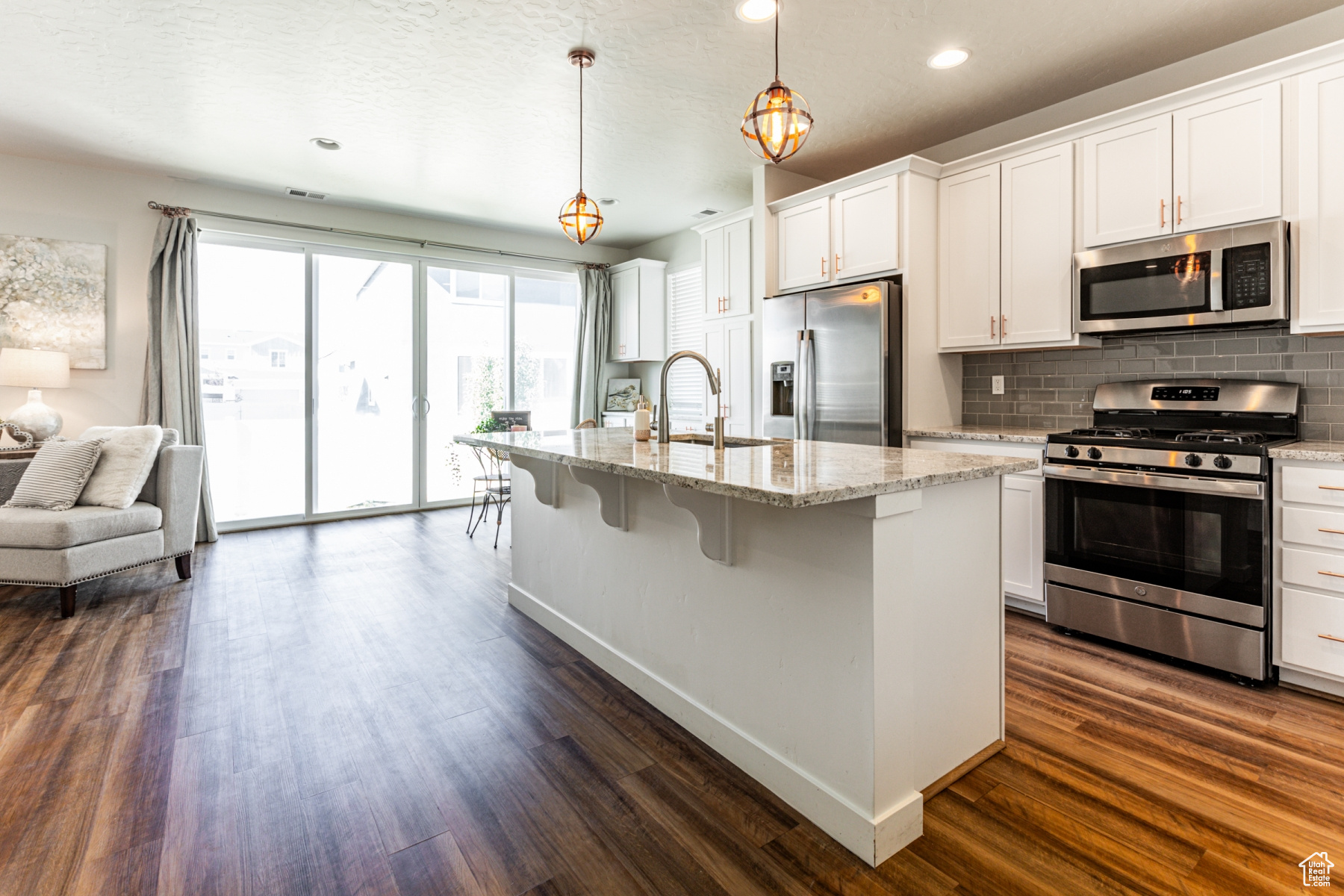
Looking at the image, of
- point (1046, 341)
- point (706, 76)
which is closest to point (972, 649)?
point (1046, 341)

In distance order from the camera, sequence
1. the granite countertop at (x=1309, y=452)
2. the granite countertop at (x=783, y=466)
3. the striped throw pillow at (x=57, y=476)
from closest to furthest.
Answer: the granite countertop at (x=783, y=466) → the granite countertop at (x=1309, y=452) → the striped throw pillow at (x=57, y=476)

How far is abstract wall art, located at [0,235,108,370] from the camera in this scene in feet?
13.8

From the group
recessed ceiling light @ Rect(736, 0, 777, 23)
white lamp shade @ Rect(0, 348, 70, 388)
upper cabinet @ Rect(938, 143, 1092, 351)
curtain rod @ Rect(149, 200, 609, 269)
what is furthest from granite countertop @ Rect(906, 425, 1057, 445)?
white lamp shade @ Rect(0, 348, 70, 388)

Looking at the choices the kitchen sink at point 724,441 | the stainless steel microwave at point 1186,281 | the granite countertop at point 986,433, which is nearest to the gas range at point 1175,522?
the granite countertop at point 986,433

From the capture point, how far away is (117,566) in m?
3.42

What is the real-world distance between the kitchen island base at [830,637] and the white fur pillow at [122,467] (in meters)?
2.85

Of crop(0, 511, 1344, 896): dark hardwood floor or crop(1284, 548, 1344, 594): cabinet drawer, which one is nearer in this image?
crop(0, 511, 1344, 896): dark hardwood floor

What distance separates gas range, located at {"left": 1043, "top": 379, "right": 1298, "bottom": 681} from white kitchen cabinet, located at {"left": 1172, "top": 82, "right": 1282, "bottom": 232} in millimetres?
742

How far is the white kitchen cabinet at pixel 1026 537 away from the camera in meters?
3.03

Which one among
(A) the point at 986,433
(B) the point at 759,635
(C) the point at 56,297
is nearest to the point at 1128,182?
(A) the point at 986,433

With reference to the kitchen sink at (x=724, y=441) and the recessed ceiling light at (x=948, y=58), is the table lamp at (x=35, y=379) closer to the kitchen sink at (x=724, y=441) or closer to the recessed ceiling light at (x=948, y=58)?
the kitchen sink at (x=724, y=441)

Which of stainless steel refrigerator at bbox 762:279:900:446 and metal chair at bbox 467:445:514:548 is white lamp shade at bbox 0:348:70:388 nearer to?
metal chair at bbox 467:445:514:548

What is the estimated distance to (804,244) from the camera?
420 cm

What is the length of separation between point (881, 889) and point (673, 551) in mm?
1078
